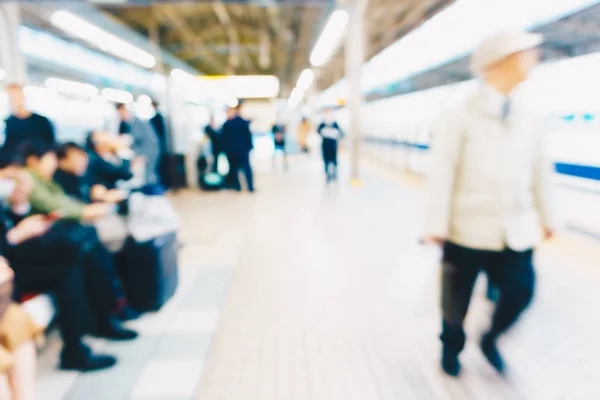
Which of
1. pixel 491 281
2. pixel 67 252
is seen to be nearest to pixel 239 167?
pixel 67 252

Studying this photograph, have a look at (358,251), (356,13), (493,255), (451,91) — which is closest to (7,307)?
(493,255)

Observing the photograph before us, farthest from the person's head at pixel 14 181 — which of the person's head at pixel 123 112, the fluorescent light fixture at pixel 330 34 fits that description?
the fluorescent light fixture at pixel 330 34

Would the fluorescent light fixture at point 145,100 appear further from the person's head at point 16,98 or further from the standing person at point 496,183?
the standing person at point 496,183

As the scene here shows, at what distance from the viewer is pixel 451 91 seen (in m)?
9.91

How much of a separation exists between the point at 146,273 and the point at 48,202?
2.47 feet

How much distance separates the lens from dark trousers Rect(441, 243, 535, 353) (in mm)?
1743

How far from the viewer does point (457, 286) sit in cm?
185

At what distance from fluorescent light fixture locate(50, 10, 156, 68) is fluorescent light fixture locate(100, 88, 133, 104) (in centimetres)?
110

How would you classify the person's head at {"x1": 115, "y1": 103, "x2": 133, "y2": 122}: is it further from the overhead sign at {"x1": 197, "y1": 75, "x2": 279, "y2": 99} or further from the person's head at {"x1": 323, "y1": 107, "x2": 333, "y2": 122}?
the overhead sign at {"x1": 197, "y1": 75, "x2": 279, "y2": 99}

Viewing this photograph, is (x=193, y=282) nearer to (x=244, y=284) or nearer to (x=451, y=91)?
(x=244, y=284)

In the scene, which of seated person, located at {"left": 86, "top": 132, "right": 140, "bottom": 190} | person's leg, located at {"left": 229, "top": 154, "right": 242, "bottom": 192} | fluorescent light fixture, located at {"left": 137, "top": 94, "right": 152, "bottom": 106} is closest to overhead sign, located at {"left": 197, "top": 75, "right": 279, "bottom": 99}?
fluorescent light fixture, located at {"left": 137, "top": 94, "right": 152, "bottom": 106}

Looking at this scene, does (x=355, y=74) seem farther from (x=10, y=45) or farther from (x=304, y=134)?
(x=304, y=134)

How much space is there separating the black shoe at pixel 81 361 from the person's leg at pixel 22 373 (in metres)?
0.46

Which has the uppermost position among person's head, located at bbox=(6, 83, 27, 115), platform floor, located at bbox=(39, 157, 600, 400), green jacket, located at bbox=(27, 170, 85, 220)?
person's head, located at bbox=(6, 83, 27, 115)
